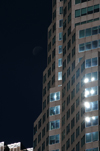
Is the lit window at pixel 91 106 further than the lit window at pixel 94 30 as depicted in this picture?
No

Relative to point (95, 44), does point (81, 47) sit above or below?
above

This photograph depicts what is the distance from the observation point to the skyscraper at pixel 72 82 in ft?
424

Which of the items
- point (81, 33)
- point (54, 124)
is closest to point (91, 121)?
point (54, 124)

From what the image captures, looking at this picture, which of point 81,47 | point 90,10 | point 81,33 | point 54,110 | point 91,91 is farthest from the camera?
point 90,10

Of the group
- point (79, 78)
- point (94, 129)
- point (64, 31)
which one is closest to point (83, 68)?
point (79, 78)

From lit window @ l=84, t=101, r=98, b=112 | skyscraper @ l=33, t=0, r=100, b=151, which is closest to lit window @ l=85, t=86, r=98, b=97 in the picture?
skyscraper @ l=33, t=0, r=100, b=151

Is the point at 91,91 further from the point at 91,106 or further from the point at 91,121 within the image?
the point at 91,121

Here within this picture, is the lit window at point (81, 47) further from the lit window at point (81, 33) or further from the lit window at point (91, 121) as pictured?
the lit window at point (91, 121)

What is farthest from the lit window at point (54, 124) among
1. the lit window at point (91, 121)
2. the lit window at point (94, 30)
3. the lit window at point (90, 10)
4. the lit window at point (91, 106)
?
the lit window at point (90, 10)

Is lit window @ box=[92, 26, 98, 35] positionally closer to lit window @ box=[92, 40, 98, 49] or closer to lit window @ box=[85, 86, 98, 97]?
lit window @ box=[92, 40, 98, 49]

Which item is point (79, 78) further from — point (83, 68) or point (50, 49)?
point (50, 49)

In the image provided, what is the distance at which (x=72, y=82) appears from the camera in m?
142

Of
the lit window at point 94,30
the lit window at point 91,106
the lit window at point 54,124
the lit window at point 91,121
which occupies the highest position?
the lit window at point 94,30

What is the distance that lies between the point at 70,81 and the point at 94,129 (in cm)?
2036
